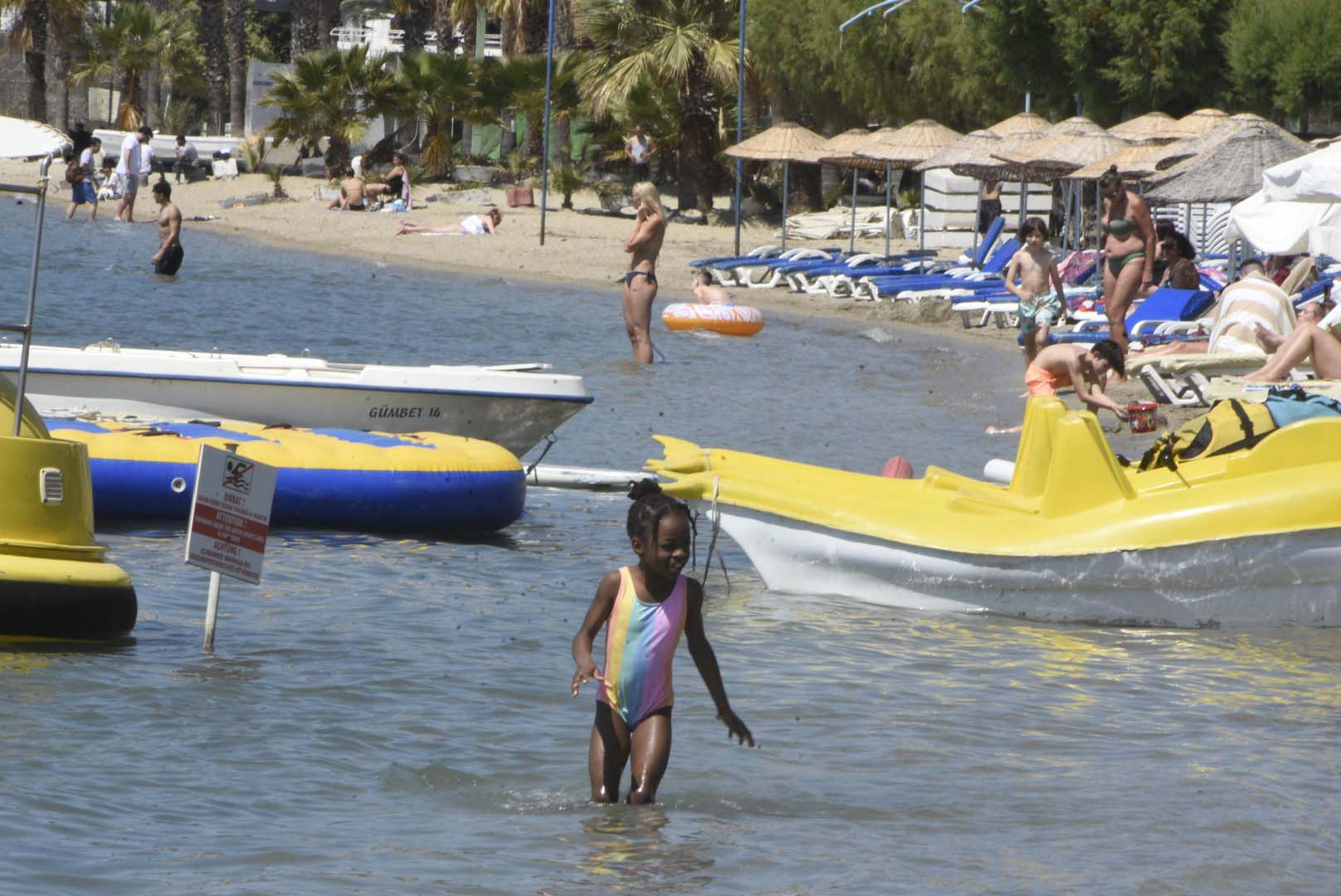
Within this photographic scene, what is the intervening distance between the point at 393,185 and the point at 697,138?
21.5 ft

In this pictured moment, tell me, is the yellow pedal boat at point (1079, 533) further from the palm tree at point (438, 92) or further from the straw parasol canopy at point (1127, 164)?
the palm tree at point (438, 92)

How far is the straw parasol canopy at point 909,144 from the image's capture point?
26.5 metres

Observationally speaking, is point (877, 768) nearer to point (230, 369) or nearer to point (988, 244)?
point (230, 369)

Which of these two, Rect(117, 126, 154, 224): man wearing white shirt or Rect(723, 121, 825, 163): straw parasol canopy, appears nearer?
Rect(723, 121, 825, 163): straw parasol canopy

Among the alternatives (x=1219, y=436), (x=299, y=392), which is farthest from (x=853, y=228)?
(x=1219, y=436)

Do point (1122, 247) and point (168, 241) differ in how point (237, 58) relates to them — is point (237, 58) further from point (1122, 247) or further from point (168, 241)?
point (1122, 247)

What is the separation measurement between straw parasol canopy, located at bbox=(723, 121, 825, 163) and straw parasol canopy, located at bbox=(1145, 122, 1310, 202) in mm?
8945

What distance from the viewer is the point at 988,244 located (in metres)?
25.4

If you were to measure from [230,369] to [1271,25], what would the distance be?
1843 cm

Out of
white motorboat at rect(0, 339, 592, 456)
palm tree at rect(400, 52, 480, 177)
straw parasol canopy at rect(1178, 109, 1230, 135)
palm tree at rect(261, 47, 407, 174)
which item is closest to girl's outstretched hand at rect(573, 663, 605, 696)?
white motorboat at rect(0, 339, 592, 456)

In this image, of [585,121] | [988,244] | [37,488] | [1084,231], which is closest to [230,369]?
[37,488]

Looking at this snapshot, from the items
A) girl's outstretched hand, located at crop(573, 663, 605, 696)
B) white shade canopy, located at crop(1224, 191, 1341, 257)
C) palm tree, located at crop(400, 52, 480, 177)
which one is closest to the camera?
girl's outstretched hand, located at crop(573, 663, 605, 696)

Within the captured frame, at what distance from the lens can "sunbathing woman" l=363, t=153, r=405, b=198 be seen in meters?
35.6

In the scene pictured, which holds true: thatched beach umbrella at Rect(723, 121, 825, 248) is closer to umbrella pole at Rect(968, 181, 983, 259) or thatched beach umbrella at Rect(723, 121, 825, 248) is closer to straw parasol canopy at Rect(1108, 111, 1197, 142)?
umbrella pole at Rect(968, 181, 983, 259)
